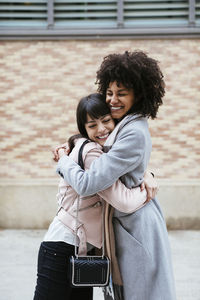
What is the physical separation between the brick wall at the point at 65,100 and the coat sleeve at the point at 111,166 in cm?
478

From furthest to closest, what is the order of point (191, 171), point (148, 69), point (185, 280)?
point (191, 171)
point (185, 280)
point (148, 69)

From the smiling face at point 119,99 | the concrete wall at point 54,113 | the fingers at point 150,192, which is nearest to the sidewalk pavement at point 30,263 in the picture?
the concrete wall at point 54,113

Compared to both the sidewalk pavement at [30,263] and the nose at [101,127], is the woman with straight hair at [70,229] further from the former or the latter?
the sidewalk pavement at [30,263]

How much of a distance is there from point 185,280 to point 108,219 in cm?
290

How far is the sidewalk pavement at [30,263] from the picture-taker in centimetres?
448

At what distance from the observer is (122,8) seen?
23.1 ft

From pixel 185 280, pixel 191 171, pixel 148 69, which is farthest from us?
pixel 191 171

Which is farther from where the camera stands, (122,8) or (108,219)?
(122,8)

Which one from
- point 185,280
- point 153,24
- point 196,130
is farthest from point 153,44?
point 185,280

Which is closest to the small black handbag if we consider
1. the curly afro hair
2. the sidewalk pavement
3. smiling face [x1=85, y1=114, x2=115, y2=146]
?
smiling face [x1=85, y1=114, x2=115, y2=146]

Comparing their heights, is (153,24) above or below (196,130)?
above

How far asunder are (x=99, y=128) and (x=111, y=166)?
336mm

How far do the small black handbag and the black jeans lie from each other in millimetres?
72

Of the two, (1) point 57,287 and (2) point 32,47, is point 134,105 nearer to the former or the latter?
(1) point 57,287
